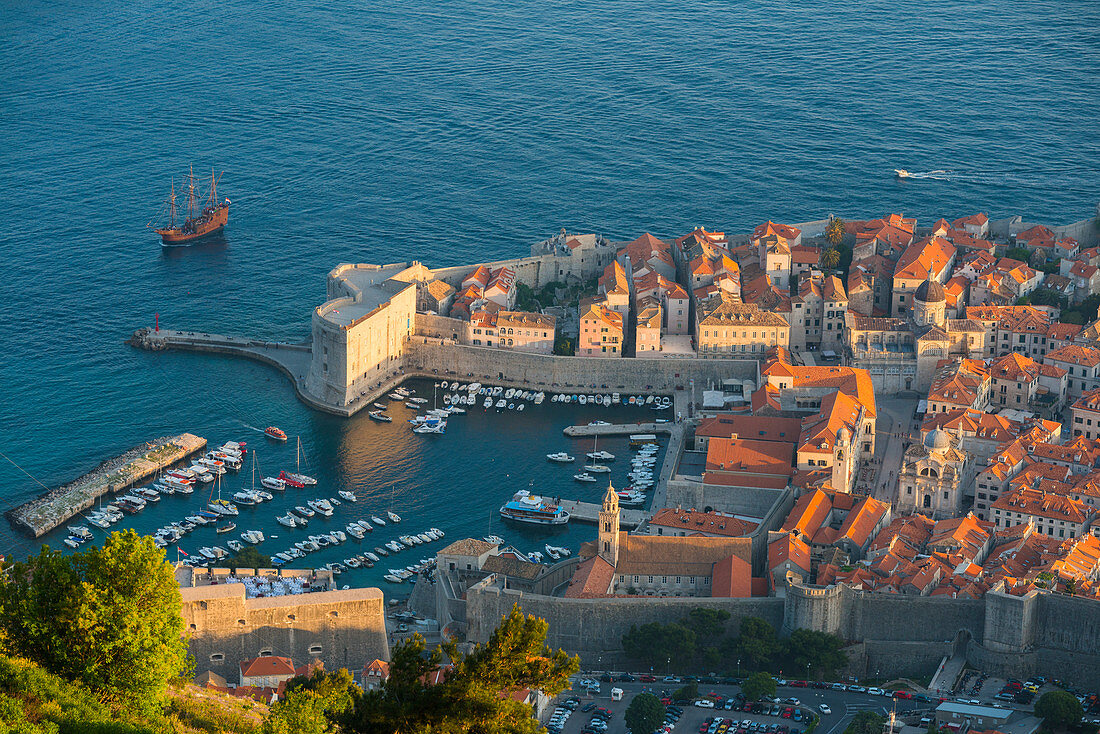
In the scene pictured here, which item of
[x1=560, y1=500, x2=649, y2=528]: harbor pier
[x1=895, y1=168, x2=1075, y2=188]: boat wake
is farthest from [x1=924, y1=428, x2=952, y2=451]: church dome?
[x1=895, y1=168, x2=1075, y2=188]: boat wake

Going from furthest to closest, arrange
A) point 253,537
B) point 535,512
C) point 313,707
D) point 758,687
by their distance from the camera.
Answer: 1. point 535,512
2. point 253,537
3. point 758,687
4. point 313,707

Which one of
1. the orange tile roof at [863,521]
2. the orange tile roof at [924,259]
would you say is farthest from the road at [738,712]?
the orange tile roof at [924,259]

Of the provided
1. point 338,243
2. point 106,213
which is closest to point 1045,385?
point 338,243

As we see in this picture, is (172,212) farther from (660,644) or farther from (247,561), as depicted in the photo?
(660,644)

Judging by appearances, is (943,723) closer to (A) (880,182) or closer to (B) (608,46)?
(A) (880,182)

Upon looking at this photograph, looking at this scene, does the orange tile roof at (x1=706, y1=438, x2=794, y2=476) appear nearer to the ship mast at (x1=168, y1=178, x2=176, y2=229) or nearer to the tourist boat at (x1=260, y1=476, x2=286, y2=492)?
the tourist boat at (x1=260, y1=476, x2=286, y2=492)

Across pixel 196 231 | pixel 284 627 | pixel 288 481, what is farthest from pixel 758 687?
pixel 196 231

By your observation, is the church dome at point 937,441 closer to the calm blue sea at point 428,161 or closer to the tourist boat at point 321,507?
the calm blue sea at point 428,161
